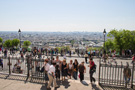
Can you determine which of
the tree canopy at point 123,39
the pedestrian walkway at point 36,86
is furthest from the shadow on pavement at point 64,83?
the tree canopy at point 123,39

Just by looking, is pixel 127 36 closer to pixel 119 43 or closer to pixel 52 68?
pixel 119 43

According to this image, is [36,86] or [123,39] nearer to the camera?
[36,86]

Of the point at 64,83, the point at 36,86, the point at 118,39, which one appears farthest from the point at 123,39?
the point at 36,86

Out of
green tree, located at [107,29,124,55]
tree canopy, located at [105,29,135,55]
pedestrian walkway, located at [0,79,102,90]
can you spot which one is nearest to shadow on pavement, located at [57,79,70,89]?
pedestrian walkway, located at [0,79,102,90]

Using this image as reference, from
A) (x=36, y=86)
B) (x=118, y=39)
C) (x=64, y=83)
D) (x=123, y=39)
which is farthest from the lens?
(x=118, y=39)

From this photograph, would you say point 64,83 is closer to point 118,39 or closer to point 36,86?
point 36,86

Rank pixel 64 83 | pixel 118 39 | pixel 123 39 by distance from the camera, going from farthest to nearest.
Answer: pixel 118 39, pixel 123 39, pixel 64 83

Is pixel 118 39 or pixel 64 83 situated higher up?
pixel 118 39

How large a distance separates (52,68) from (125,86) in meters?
4.38

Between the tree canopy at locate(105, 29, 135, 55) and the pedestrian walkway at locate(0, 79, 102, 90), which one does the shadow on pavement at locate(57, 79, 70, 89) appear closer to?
the pedestrian walkway at locate(0, 79, 102, 90)

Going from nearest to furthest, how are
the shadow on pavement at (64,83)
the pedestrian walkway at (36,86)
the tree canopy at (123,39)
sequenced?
the pedestrian walkway at (36,86) < the shadow on pavement at (64,83) < the tree canopy at (123,39)

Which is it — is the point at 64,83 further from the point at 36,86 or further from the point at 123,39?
the point at 123,39

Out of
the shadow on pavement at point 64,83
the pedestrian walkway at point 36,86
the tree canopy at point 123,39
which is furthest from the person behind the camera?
the tree canopy at point 123,39

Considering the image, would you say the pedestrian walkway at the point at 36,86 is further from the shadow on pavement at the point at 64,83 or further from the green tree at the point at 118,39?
the green tree at the point at 118,39
